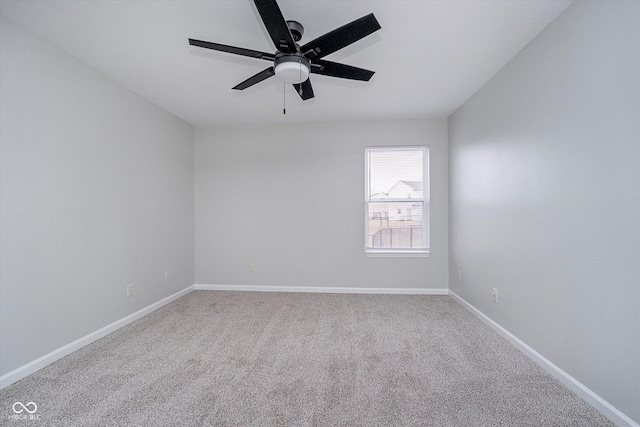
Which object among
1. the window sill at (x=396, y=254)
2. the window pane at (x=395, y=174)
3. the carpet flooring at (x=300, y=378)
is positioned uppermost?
the window pane at (x=395, y=174)

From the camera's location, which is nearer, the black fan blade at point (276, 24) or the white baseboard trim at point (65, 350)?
the black fan blade at point (276, 24)

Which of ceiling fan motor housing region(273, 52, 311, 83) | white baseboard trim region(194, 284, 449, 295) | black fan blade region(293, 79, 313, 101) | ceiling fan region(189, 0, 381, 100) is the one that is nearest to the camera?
ceiling fan region(189, 0, 381, 100)

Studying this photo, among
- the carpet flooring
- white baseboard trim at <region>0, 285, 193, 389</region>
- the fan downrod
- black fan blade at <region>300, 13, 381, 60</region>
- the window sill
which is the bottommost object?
the carpet flooring

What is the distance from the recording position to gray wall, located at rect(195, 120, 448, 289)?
159 inches

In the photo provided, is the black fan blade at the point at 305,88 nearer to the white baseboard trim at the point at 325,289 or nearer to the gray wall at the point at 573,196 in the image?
the gray wall at the point at 573,196

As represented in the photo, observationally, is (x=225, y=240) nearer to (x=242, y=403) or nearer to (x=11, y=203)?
(x=11, y=203)

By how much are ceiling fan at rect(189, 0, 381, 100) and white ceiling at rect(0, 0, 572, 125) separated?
330mm

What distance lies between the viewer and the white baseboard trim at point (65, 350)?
194 centimetres

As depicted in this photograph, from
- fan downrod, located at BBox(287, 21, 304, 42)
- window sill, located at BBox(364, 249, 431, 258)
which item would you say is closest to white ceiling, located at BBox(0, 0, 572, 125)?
fan downrod, located at BBox(287, 21, 304, 42)

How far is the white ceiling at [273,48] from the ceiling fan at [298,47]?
0.33 m

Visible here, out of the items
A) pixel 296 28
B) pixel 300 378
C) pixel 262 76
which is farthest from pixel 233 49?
pixel 300 378

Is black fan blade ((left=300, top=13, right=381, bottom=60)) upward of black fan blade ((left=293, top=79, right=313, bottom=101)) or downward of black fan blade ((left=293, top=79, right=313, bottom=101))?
upward

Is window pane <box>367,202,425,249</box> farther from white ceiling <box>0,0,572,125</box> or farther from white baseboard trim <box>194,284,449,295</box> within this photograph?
white ceiling <box>0,0,572,125</box>

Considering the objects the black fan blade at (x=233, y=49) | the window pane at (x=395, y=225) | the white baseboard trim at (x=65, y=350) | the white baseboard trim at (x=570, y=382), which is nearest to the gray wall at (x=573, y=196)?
the white baseboard trim at (x=570, y=382)
